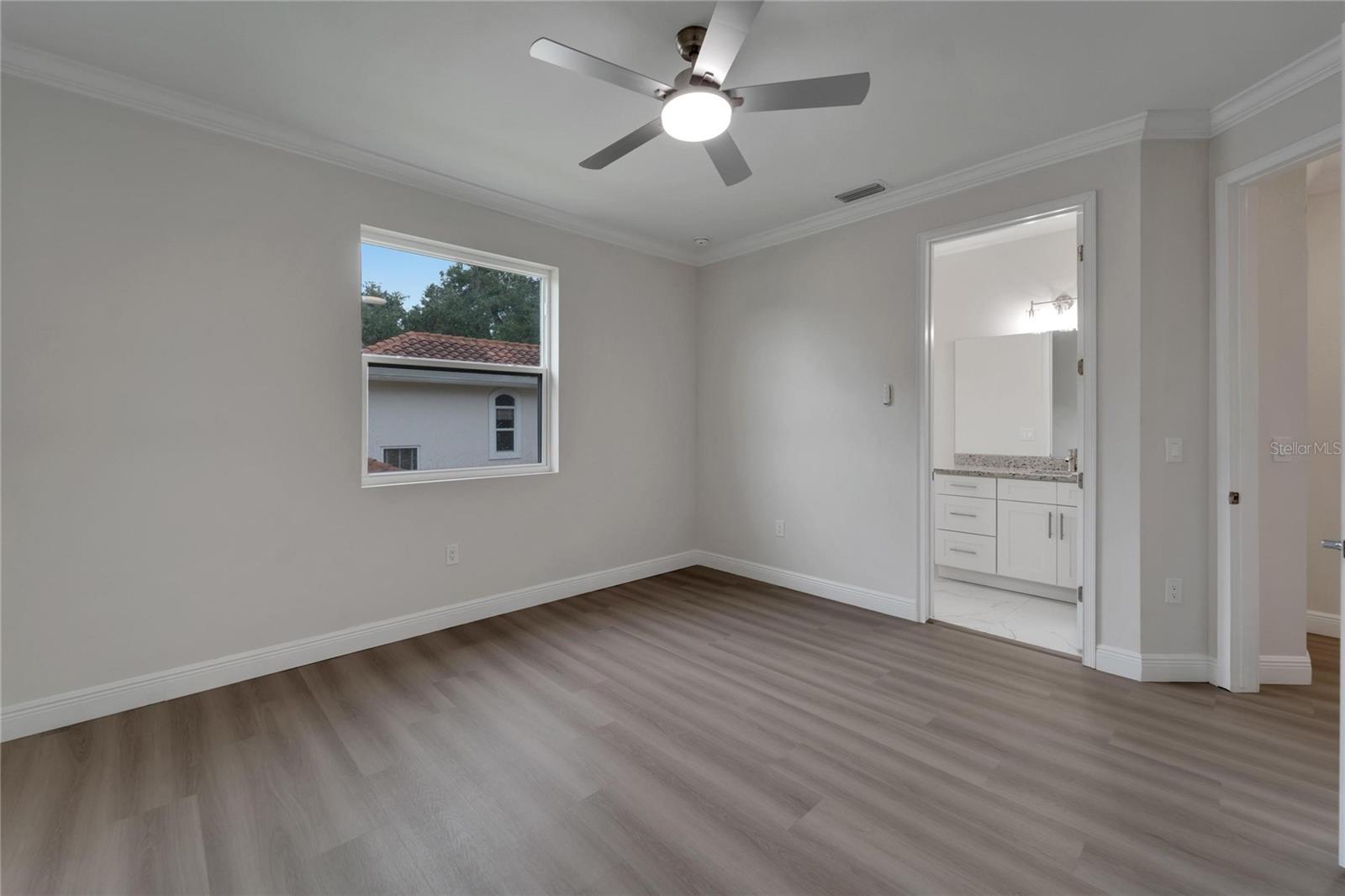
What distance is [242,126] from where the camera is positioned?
269 cm

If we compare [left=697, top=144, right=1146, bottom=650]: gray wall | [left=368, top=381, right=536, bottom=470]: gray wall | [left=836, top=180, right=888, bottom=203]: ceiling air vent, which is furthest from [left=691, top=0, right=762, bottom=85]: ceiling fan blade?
[left=368, top=381, right=536, bottom=470]: gray wall

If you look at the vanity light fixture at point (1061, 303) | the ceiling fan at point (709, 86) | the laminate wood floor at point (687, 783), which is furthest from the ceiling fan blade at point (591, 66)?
the vanity light fixture at point (1061, 303)

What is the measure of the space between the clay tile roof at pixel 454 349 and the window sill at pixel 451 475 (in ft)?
2.28

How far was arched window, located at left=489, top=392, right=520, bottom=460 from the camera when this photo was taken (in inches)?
147

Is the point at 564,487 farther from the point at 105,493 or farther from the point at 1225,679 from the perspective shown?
the point at 1225,679

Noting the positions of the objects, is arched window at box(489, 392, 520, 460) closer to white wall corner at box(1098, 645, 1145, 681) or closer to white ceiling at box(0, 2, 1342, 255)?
white ceiling at box(0, 2, 1342, 255)

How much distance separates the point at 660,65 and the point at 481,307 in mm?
1917

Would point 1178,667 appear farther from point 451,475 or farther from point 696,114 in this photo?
point 451,475

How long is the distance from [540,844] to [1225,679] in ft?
10.3

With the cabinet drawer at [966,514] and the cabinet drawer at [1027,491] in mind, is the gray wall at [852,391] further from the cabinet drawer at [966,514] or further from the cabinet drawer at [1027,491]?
the cabinet drawer at [1027,491]

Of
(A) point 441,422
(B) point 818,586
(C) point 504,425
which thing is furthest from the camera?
(B) point 818,586

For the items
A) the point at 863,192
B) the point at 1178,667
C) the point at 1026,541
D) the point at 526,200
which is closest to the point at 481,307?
the point at 526,200

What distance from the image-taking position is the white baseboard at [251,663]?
2.30 m

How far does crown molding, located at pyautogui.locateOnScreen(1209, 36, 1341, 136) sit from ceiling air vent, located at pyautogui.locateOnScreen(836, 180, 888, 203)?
4.89ft
